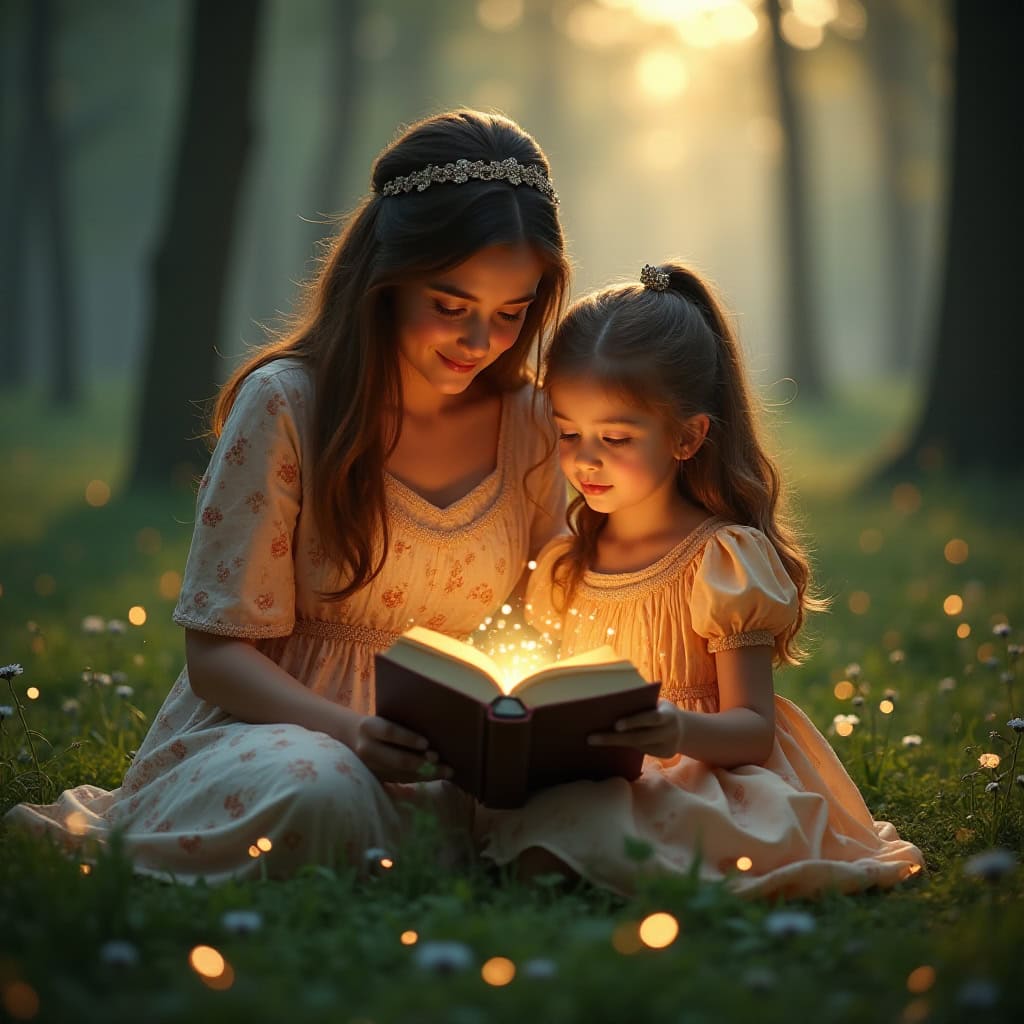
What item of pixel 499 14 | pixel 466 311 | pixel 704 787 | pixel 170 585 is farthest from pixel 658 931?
pixel 499 14

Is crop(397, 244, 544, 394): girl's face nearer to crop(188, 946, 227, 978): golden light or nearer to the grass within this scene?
the grass

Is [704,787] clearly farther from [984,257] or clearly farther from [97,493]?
[97,493]

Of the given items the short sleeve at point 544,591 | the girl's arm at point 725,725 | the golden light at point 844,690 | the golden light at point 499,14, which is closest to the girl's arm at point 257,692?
the girl's arm at point 725,725

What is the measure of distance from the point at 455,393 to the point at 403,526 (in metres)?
0.37

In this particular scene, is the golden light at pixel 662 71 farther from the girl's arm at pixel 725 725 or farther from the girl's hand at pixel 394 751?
the girl's hand at pixel 394 751

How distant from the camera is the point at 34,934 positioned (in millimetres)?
1999

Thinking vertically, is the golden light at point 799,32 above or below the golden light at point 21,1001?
above

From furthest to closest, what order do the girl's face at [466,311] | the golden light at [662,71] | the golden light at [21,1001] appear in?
the golden light at [662,71]
the girl's face at [466,311]
the golden light at [21,1001]

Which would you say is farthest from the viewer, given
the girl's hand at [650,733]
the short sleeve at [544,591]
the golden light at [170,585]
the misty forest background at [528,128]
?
the misty forest background at [528,128]

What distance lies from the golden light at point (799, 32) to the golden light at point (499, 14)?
786 cm

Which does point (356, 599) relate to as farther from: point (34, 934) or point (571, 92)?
point (571, 92)

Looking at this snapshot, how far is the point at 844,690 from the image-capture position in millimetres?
4285

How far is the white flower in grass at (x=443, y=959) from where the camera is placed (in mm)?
1863

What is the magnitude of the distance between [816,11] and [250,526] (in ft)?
49.9
